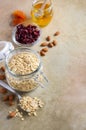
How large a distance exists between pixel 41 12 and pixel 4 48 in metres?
0.22

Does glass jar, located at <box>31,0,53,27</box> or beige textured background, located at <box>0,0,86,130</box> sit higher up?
glass jar, located at <box>31,0,53,27</box>

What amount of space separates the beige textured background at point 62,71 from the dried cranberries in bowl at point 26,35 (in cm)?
3

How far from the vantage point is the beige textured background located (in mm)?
1064

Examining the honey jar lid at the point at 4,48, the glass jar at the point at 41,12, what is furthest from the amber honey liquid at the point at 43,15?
the honey jar lid at the point at 4,48

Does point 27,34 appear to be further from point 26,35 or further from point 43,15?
point 43,15

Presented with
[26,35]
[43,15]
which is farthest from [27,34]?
[43,15]

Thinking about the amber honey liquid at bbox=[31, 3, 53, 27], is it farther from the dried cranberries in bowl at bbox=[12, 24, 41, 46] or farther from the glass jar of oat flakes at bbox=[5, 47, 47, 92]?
the glass jar of oat flakes at bbox=[5, 47, 47, 92]

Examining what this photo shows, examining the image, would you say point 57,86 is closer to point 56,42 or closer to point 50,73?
point 50,73

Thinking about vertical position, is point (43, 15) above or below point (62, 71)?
above

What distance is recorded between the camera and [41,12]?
131 centimetres

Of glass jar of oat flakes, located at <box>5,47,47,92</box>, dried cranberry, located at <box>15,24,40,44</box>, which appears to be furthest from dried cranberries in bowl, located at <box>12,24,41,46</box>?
glass jar of oat flakes, located at <box>5,47,47,92</box>

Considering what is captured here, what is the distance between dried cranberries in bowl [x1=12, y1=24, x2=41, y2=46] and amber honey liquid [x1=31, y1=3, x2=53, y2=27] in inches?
1.4

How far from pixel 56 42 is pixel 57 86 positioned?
0.67 ft

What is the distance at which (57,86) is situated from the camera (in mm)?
1150
